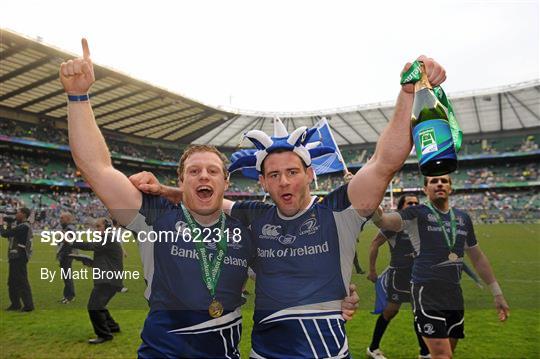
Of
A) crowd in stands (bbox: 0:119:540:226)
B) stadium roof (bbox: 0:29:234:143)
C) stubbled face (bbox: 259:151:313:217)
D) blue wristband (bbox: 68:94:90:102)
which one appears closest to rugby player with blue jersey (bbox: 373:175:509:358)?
stubbled face (bbox: 259:151:313:217)

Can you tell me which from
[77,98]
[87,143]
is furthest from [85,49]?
[87,143]

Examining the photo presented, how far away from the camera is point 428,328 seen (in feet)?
13.5

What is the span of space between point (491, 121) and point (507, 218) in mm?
15312

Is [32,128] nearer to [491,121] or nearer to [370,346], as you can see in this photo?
[370,346]

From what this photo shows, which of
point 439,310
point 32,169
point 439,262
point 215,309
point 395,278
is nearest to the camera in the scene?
point 215,309

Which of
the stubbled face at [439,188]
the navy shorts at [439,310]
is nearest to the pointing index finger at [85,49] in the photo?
the stubbled face at [439,188]

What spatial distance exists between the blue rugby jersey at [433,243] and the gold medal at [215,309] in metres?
2.84

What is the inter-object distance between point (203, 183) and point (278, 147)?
57 centimetres

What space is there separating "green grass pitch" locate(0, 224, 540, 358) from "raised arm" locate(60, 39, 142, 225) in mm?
4313

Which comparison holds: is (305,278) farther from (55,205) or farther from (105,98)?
(55,205)

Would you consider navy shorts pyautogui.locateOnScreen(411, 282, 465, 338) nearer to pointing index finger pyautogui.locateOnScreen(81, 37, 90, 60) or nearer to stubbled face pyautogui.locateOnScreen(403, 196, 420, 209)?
stubbled face pyautogui.locateOnScreen(403, 196, 420, 209)

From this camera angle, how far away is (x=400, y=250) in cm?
642

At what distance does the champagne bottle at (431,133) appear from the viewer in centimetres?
195

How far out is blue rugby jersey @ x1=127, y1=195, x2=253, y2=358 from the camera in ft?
7.95
